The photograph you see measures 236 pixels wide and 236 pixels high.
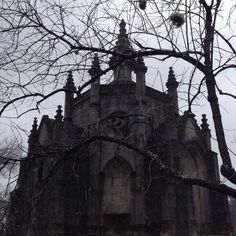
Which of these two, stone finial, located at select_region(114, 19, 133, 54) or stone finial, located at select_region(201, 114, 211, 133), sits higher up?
stone finial, located at select_region(201, 114, 211, 133)

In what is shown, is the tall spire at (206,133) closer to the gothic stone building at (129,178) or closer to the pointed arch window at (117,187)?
the gothic stone building at (129,178)

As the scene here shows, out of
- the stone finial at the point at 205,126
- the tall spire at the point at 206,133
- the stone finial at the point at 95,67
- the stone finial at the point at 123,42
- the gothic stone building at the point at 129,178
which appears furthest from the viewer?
the stone finial at the point at 205,126

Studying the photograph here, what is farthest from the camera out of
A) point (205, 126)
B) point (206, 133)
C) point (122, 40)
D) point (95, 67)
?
point (205, 126)

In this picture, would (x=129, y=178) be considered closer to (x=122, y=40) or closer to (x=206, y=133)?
(x=206, y=133)

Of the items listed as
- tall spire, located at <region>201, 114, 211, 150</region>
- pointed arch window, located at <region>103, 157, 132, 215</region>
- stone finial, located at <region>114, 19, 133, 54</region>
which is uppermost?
tall spire, located at <region>201, 114, 211, 150</region>

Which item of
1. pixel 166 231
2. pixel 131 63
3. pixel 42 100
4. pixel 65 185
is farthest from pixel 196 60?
pixel 65 185

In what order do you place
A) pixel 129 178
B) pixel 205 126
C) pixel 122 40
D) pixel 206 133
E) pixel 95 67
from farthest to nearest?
pixel 205 126 → pixel 206 133 → pixel 129 178 → pixel 95 67 → pixel 122 40

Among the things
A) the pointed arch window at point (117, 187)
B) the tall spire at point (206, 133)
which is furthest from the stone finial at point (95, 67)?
the tall spire at point (206, 133)

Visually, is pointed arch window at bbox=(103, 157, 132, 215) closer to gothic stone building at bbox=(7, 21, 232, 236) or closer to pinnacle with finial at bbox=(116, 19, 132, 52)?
gothic stone building at bbox=(7, 21, 232, 236)

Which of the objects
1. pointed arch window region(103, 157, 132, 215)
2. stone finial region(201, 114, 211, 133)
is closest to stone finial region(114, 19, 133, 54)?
pointed arch window region(103, 157, 132, 215)

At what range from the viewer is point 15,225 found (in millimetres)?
5426

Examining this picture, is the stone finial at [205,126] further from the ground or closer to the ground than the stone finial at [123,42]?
further from the ground

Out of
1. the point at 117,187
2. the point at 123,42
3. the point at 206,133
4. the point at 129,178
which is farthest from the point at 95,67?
the point at 206,133

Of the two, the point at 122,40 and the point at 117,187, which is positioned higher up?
the point at 117,187
